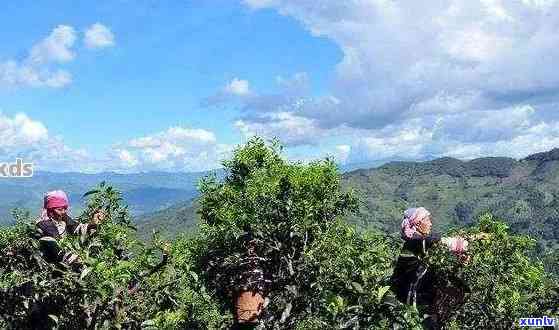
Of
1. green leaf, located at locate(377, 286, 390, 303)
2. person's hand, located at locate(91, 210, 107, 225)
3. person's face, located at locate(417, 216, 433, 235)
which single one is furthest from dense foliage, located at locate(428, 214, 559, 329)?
person's hand, located at locate(91, 210, 107, 225)

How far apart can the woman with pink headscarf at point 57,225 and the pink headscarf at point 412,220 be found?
5.52 meters

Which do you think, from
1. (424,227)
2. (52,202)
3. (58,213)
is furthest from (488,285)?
(52,202)

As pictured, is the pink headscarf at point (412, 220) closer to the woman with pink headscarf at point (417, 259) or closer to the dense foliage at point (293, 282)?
the woman with pink headscarf at point (417, 259)

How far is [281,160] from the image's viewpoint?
48.4 meters

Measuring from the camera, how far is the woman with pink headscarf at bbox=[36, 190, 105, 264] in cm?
984

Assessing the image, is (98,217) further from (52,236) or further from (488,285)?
(488,285)

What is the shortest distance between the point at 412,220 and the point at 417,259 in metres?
1.00

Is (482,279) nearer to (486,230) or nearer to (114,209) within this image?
(486,230)

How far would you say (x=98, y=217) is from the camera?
11117 millimetres

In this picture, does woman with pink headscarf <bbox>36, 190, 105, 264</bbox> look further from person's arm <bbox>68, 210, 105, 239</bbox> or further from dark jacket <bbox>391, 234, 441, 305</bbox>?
dark jacket <bbox>391, 234, 441, 305</bbox>

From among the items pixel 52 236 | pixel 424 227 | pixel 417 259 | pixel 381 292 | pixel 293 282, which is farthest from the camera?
pixel 293 282

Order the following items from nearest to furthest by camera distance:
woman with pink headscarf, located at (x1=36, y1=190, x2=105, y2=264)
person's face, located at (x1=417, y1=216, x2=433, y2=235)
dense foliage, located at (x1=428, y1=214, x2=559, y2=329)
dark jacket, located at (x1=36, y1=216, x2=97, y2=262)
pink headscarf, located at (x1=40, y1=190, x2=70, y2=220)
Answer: dense foliage, located at (x1=428, y1=214, x2=559, y2=329) < dark jacket, located at (x1=36, y1=216, x2=97, y2=262) < woman with pink headscarf, located at (x1=36, y1=190, x2=105, y2=264) < person's face, located at (x1=417, y1=216, x2=433, y2=235) < pink headscarf, located at (x1=40, y1=190, x2=70, y2=220)

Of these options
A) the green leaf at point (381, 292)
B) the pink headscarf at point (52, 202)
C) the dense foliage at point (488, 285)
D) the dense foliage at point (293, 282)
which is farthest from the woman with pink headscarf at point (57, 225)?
the dense foliage at point (488, 285)

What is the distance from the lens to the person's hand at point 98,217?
36.1 ft
